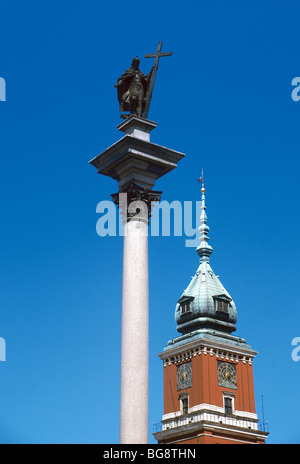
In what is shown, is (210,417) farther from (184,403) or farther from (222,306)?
(222,306)

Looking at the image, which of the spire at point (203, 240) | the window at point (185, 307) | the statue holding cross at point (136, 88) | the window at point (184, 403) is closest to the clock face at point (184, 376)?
the window at point (184, 403)

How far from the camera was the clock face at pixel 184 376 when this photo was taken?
8081cm

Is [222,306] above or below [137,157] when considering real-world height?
above

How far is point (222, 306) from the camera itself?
85.8 meters

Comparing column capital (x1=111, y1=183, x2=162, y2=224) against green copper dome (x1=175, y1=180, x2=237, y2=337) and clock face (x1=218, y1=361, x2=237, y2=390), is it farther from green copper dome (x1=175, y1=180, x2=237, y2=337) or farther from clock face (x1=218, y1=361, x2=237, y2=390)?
green copper dome (x1=175, y1=180, x2=237, y2=337)

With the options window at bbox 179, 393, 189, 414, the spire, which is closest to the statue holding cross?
window at bbox 179, 393, 189, 414

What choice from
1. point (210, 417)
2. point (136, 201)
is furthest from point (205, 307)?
point (136, 201)

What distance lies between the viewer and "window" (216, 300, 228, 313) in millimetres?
85312

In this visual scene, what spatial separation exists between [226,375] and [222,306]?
8091 millimetres

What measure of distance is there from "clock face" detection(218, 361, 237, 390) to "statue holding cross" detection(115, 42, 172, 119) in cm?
6305

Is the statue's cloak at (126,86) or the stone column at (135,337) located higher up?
the statue's cloak at (126,86)

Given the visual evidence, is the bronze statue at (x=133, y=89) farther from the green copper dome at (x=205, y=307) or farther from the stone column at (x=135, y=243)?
the green copper dome at (x=205, y=307)
